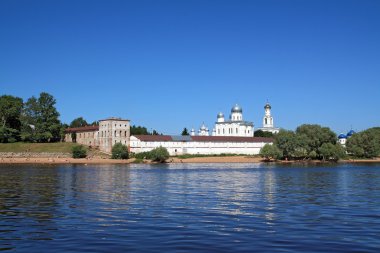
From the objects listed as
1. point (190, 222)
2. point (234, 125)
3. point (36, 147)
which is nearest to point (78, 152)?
point (36, 147)

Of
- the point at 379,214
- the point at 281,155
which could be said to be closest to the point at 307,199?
the point at 379,214

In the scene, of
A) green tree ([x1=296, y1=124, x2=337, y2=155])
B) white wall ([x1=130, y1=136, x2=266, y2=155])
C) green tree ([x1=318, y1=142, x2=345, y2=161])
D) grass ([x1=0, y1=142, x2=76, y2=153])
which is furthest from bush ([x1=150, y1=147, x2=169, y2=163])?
green tree ([x1=318, y1=142, x2=345, y2=161])

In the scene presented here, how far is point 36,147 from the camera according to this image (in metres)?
115

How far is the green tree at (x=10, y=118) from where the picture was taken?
391ft

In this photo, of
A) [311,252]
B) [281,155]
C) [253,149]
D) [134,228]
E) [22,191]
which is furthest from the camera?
[253,149]

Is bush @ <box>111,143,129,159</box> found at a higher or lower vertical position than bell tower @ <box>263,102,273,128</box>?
lower

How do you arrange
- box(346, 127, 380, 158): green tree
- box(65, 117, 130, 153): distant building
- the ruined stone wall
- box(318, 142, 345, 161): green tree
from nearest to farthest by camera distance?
box(318, 142, 345, 161): green tree → box(346, 127, 380, 158): green tree → the ruined stone wall → box(65, 117, 130, 153): distant building

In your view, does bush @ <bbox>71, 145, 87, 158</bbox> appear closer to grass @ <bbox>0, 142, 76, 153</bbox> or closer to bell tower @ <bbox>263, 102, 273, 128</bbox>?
grass @ <bbox>0, 142, 76, 153</bbox>

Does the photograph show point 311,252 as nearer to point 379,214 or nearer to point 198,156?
point 379,214

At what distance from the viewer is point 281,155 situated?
107562 millimetres

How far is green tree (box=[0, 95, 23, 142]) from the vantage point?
119312 millimetres

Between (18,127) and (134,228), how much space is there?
4522 inches

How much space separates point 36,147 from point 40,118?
975 cm

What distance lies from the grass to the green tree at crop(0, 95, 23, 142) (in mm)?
3698
